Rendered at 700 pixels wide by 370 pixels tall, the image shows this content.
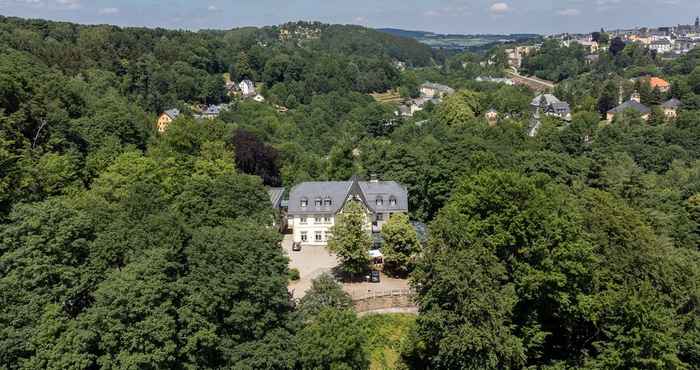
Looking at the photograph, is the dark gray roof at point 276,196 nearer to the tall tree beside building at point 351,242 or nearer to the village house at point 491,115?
the tall tree beside building at point 351,242

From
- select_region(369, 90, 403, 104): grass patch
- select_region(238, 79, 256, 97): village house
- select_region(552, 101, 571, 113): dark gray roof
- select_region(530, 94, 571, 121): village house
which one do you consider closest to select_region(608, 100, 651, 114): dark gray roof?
select_region(530, 94, 571, 121): village house

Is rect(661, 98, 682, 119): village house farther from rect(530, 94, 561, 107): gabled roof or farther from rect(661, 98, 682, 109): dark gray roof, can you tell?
rect(530, 94, 561, 107): gabled roof

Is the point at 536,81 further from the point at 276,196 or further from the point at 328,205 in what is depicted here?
the point at 328,205

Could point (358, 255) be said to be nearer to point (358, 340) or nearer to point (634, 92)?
→ point (358, 340)

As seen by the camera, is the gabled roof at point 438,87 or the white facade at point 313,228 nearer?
the white facade at point 313,228

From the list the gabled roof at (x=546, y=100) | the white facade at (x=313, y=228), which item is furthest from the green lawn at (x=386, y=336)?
the gabled roof at (x=546, y=100)

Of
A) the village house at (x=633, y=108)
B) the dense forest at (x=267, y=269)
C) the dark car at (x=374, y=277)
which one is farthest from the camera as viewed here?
the village house at (x=633, y=108)
